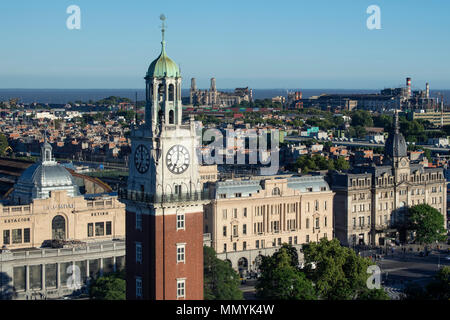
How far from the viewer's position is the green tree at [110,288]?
195 feet

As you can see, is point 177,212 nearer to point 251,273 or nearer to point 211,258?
point 211,258

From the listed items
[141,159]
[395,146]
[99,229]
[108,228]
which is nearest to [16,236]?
[99,229]

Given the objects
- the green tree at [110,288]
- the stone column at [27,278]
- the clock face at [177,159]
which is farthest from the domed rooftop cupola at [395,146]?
the clock face at [177,159]

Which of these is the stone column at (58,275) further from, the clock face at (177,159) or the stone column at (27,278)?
the clock face at (177,159)

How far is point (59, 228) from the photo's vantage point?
76875 mm

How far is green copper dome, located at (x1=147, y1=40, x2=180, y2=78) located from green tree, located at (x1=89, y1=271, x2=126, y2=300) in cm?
1597

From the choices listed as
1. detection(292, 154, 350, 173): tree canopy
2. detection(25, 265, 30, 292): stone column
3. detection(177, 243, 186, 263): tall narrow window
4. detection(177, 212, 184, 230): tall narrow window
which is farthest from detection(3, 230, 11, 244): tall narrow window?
detection(292, 154, 350, 173): tree canopy

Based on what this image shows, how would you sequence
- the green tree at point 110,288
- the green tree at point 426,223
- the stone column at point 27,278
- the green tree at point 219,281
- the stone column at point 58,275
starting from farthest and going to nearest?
the green tree at point 426,223 < the stone column at point 58,275 < the stone column at point 27,278 < the green tree at point 110,288 < the green tree at point 219,281

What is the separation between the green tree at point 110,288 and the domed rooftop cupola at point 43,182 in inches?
648

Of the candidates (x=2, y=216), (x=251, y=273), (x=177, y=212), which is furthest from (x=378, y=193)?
(x=177, y=212)

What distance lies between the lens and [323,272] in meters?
64.7

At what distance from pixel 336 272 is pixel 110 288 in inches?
594
